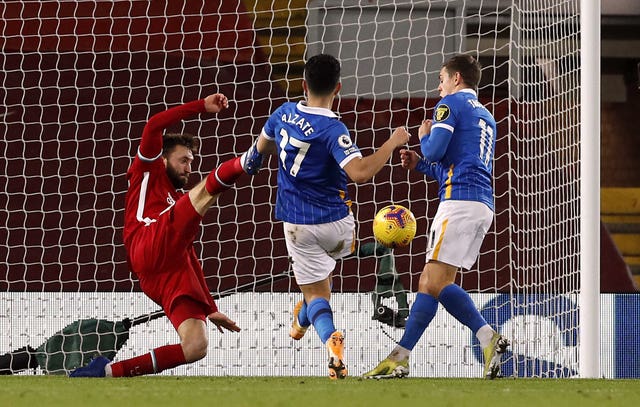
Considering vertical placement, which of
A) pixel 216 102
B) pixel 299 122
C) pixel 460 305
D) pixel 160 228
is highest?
pixel 216 102

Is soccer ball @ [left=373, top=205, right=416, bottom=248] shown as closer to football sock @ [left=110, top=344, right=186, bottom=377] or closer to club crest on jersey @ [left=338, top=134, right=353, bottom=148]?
club crest on jersey @ [left=338, top=134, right=353, bottom=148]

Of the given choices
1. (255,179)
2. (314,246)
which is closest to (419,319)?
(314,246)

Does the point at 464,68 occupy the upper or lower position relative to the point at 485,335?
upper

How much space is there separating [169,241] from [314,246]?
74 centimetres

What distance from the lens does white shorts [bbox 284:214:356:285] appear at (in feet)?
17.2

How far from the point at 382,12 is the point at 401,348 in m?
4.67

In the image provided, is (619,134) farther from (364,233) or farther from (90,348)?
(90,348)

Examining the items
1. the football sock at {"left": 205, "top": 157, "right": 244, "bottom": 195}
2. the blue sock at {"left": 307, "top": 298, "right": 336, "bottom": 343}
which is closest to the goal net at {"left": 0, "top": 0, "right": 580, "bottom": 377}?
the blue sock at {"left": 307, "top": 298, "right": 336, "bottom": 343}

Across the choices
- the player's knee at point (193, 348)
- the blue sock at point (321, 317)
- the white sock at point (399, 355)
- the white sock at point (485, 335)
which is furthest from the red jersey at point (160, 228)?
the white sock at point (485, 335)

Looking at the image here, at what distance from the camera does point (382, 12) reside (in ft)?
31.0

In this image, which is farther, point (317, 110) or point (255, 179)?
point (255, 179)

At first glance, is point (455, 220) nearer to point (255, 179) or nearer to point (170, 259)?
point (170, 259)

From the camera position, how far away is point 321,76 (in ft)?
17.2

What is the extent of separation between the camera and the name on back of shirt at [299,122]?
520 cm
